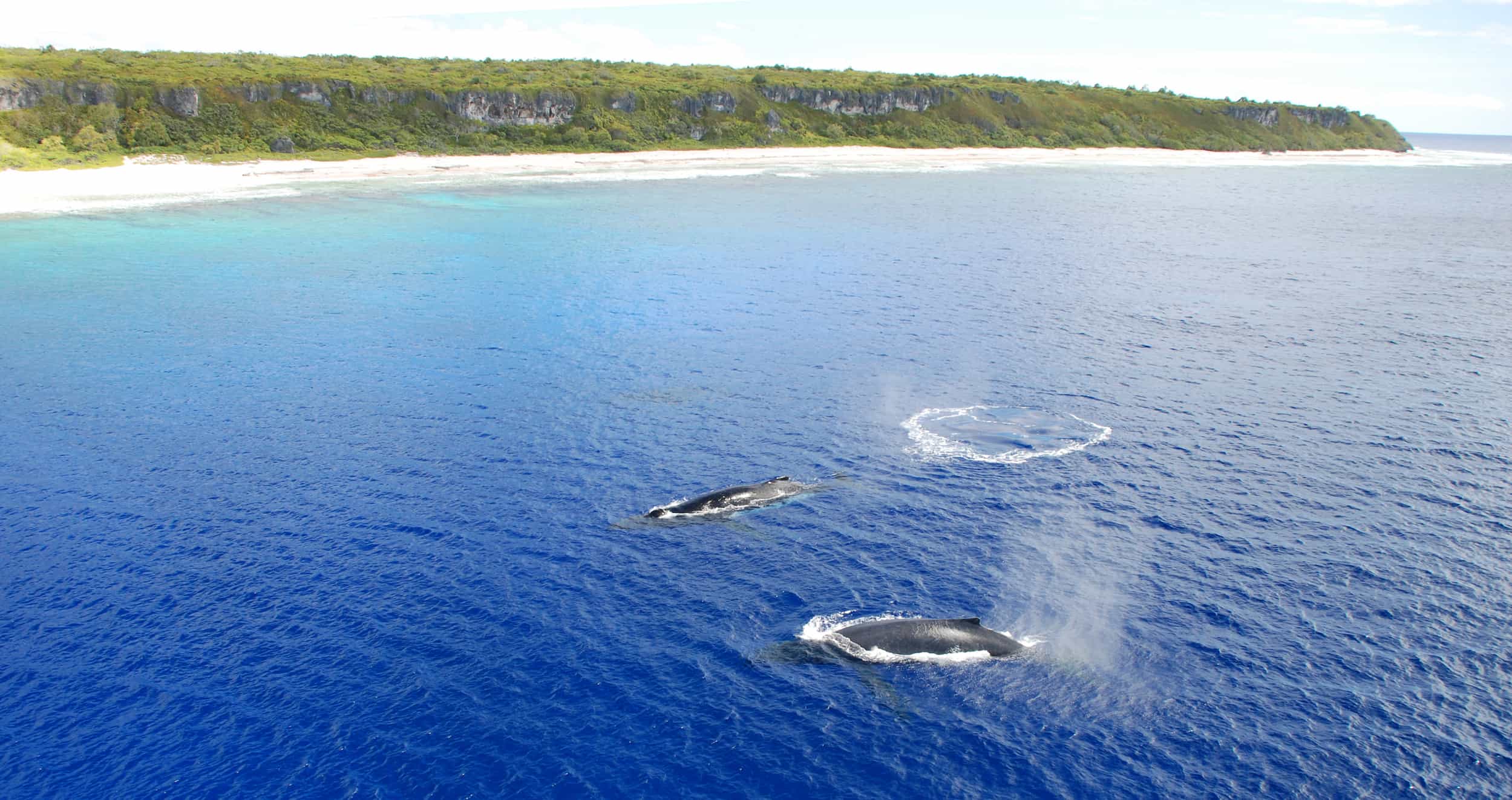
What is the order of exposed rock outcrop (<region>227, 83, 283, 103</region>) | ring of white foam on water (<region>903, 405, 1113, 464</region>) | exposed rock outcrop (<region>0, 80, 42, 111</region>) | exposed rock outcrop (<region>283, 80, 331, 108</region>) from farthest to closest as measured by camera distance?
exposed rock outcrop (<region>283, 80, 331, 108</region>) < exposed rock outcrop (<region>227, 83, 283, 103</region>) < exposed rock outcrop (<region>0, 80, 42, 111</region>) < ring of white foam on water (<region>903, 405, 1113, 464</region>)

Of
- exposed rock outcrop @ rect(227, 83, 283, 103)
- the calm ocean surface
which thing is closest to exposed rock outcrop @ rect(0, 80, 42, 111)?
exposed rock outcrop @ rect(227, 83, 283, 103)

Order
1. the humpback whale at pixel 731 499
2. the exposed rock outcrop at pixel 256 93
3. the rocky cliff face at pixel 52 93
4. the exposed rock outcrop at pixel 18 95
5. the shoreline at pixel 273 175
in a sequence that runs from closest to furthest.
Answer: the humpback whale at pixel 731 499, the shoreline at pixel 273 175, the exposed rock outcrop at pixel 18 95, the rocky cliff face at pixel 52 93, the exposed rock outcrop at pixel 256 93

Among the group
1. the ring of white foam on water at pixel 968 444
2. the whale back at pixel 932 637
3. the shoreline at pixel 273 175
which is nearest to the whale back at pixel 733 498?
the ring of white foam on water at pixel 968 444

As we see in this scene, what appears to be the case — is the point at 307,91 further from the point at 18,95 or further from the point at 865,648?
the point at 865,648

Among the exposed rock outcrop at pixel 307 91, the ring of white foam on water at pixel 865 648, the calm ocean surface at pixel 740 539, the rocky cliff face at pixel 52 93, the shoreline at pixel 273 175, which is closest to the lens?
the calm ocean surface at pixel 740 539

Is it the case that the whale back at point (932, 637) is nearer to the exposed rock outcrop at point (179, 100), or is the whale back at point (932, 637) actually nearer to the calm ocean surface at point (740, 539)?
the calm ocean surface at point (740, 539)

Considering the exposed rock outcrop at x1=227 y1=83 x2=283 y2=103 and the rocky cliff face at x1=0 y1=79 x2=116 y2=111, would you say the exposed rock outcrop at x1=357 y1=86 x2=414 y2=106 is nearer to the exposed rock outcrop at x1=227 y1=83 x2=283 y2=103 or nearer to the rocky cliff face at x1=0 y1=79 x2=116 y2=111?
the exposed rock outcrop at x1=227 y1=83 x2=283 y2=103
